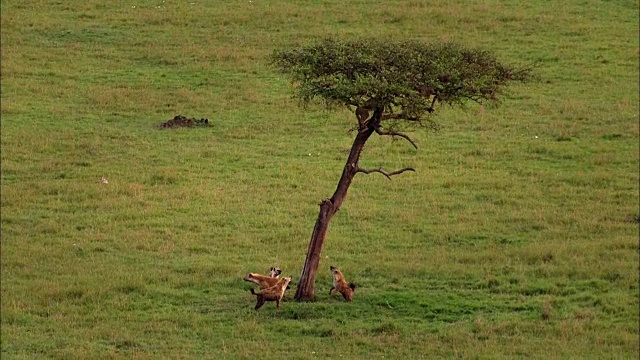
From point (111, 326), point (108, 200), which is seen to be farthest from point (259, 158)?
point (111, 326)

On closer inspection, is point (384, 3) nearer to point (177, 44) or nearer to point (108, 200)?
point (177, 44)

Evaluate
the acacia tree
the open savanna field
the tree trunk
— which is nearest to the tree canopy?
the acacia tree

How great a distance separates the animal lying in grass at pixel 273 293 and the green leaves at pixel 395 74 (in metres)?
3.42

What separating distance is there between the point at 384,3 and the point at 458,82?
27.7m

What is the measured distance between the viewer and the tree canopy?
20172 millimetres

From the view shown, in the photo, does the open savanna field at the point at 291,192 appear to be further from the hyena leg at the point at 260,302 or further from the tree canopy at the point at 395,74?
the tree canopy at the point at 395,74

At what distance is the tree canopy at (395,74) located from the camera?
794 inches

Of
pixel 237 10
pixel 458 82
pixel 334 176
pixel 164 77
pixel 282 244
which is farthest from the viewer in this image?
pixel 237 10

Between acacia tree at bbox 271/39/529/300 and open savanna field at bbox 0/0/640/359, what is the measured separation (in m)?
2.57

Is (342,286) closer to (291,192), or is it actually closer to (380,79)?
(380,79)

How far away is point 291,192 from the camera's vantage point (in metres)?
28.8

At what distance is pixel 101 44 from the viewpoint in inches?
1704

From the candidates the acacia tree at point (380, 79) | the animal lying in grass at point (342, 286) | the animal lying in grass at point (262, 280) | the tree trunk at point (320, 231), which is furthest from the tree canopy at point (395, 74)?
the animal lying in grass at point (262, 280)

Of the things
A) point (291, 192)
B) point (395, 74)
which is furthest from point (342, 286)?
point (291, 192)
